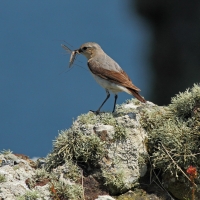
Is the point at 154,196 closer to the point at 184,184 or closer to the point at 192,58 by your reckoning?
the point at 184,184

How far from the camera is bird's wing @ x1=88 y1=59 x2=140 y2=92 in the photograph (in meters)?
7.95

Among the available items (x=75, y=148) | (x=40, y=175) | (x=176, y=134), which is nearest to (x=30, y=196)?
(x=40, y=175)

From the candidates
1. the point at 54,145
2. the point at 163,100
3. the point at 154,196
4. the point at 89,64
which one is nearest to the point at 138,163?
the point at 154,196

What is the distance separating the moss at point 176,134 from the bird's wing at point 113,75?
844 mm

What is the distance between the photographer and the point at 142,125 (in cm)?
694

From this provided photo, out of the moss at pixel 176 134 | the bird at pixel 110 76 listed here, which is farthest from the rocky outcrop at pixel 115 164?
the bird at pixel 110 76

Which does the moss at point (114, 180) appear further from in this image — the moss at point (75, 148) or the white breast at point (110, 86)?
the white breast at point (110, 86)

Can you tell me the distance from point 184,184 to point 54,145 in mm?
1627

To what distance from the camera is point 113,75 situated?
8.08 meters

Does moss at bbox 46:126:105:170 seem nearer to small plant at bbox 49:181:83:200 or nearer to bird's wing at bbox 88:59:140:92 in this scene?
small plant at bbox 49:181:83:200

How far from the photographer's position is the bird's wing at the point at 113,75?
7949 mm

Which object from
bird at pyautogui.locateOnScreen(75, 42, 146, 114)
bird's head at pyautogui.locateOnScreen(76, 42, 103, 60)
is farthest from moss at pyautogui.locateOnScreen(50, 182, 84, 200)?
bird's head at pyautogui.locateOnScreen(76, 42, 103, 60)

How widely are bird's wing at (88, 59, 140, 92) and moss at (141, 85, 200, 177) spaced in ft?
2.77

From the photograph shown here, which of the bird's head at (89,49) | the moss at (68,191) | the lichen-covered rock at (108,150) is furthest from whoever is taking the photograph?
the bird's head at (89,49)
